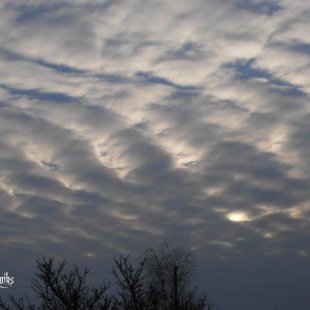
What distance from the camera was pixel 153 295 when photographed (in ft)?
60.8

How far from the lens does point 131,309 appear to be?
1836 centimetres

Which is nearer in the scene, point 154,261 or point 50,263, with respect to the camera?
point 50,263

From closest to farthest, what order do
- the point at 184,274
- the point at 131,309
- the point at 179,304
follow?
the point at 131,309 < the point at 179,304 < the point at 184,274

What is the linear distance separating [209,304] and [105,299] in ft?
14.7

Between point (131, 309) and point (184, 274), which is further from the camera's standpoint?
point (184, 274)

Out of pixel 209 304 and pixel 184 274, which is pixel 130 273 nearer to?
pixel 209 304

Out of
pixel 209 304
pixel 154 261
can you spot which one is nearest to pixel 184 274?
pixel 154 261

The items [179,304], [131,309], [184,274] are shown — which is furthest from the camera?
[184,274]

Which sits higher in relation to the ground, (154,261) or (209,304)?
(154,261)

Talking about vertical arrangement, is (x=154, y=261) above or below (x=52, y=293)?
above

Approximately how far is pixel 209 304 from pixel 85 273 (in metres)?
4.88

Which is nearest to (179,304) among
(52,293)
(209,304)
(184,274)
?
(209,304)

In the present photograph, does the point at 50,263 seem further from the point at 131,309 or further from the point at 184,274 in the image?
the point at 184,274

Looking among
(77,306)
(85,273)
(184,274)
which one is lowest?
(77,306)
